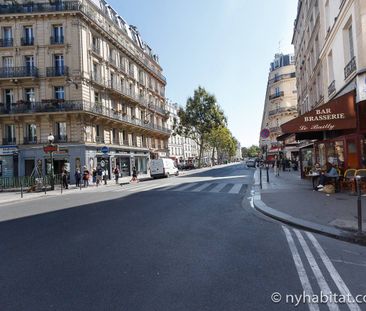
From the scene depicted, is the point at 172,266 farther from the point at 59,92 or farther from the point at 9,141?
the point at 9,141

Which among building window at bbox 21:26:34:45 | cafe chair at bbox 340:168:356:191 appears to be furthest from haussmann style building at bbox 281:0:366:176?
building window at bbox 21:26:34:45

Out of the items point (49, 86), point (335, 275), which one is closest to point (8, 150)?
point (49, 86)

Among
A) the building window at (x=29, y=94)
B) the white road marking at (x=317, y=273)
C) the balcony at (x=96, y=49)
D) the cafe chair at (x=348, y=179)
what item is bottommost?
the white road marking at (x=317, y=273)

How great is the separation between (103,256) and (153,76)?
46.0 m

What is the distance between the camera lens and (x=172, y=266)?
4.48 meters

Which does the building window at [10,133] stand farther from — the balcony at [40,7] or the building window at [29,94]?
the balcony at [40,7]

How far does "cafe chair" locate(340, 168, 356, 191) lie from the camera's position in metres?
11.3

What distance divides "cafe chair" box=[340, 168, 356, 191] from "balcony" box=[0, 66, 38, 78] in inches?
1082

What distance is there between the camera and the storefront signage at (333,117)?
36.4 ft

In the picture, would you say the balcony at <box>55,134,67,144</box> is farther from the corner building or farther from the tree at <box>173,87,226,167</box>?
the tree at <box>173,87,226,167</box>

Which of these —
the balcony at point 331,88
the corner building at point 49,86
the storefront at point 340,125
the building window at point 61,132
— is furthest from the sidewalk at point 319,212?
the building window at point 61,132

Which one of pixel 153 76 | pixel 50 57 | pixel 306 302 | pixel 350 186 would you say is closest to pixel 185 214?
pixel 306 302

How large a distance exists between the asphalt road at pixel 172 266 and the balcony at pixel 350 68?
7.24 metres

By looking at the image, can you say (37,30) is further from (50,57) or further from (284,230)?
(284,230)
